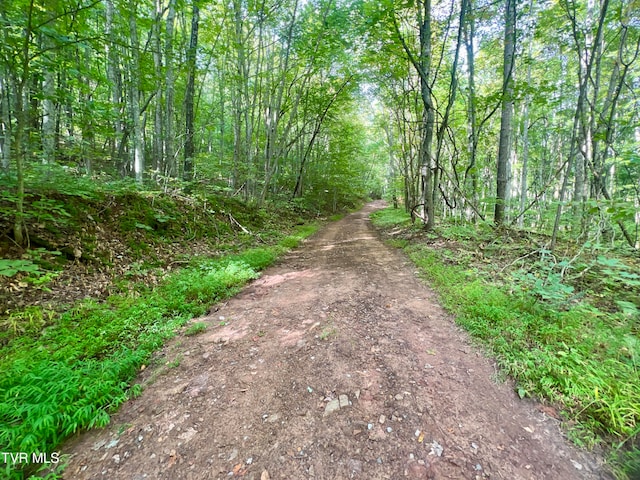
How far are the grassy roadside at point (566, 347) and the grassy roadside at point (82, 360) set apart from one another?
148 inches

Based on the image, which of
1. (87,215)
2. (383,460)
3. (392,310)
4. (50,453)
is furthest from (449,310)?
(87,215)

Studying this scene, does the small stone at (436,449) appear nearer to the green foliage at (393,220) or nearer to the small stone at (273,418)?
the small stone at (273,418)

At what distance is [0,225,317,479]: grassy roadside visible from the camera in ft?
6.11

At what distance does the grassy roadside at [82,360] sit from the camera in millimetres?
1862

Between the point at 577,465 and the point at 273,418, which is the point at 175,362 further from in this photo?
the point at 577,465

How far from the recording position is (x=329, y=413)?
2.16 meters

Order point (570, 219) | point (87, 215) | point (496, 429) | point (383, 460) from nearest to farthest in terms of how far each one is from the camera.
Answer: point (383, 460), point (496, 429), point (87, 215), point (570, 219)

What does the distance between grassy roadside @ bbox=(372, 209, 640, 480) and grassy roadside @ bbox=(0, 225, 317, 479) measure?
3.75 meters

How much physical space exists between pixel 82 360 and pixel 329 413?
252cm

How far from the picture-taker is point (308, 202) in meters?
18.9

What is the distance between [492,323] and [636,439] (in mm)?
1563

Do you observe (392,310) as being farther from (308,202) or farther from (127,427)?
(308,202)

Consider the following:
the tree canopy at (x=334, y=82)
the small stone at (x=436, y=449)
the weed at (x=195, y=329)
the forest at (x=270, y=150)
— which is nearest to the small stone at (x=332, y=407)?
the small stone at (x=436, y=449)

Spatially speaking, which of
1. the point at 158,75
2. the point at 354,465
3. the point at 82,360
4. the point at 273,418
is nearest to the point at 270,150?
the point at 158,75
